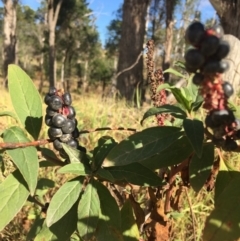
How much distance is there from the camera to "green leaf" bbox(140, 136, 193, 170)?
0.80m

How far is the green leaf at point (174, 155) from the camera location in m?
0.80

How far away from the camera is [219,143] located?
595 mm

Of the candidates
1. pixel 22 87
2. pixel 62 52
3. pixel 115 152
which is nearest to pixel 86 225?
pixel 115 152

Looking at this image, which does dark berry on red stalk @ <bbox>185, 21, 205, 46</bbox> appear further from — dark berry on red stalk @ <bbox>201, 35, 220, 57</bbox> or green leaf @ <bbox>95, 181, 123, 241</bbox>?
green leaf @ <bbox>95, 181, 123, 241</bbox>

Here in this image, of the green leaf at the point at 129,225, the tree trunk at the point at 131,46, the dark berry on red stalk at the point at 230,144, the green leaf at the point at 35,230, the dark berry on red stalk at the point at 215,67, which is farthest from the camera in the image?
the tree trunk at the point at 131,46

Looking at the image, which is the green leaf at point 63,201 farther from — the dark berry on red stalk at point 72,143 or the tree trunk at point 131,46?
the tree trunk at point 131,46

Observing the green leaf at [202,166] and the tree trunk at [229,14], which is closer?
the green leaf at [202,166]

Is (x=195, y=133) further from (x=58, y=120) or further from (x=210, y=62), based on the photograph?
(x=58, y=120)

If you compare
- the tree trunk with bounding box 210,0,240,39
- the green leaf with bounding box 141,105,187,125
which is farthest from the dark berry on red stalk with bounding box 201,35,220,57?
the tree trunk with bounding box 210,0,240,39

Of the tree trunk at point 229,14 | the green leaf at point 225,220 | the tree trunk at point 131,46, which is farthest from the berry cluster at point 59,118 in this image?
the tree trunk at point 131,46

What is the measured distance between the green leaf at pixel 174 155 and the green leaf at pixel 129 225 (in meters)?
0.18

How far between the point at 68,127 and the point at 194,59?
410 mm

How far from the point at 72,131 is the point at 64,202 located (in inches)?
6.7

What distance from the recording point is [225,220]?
0.67 m
